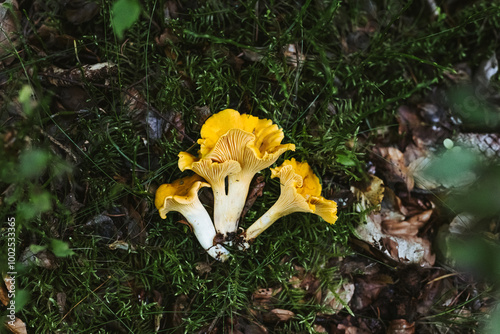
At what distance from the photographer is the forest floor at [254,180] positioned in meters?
3.32

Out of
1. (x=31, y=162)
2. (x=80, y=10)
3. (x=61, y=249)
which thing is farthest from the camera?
(x=80, y=10)

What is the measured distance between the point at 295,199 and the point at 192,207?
80cm

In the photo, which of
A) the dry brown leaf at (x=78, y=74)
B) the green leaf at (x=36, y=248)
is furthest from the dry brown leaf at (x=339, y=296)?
the dry brown leaf at (x=78, y=74)

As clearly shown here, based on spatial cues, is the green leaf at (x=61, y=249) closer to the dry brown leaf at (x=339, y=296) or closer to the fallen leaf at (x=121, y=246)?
the fallen leaf at (x=121, y=246)

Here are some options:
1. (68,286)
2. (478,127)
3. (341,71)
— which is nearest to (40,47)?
(68,286)

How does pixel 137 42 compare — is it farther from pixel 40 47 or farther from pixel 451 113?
pixel 451 113

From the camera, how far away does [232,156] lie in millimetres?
3150

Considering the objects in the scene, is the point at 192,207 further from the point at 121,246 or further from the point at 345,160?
the point at 345,160

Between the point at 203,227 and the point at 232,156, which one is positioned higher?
the point at 232,156

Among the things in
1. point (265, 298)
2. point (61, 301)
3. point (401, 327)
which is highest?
point (61, 301)

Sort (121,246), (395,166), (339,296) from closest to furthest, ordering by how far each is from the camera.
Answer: (121,246)
(339,296)
(395,166)

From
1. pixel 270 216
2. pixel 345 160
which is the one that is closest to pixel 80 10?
pixel 270 216

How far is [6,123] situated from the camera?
10.8 feet

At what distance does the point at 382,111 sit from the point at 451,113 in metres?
0.74
